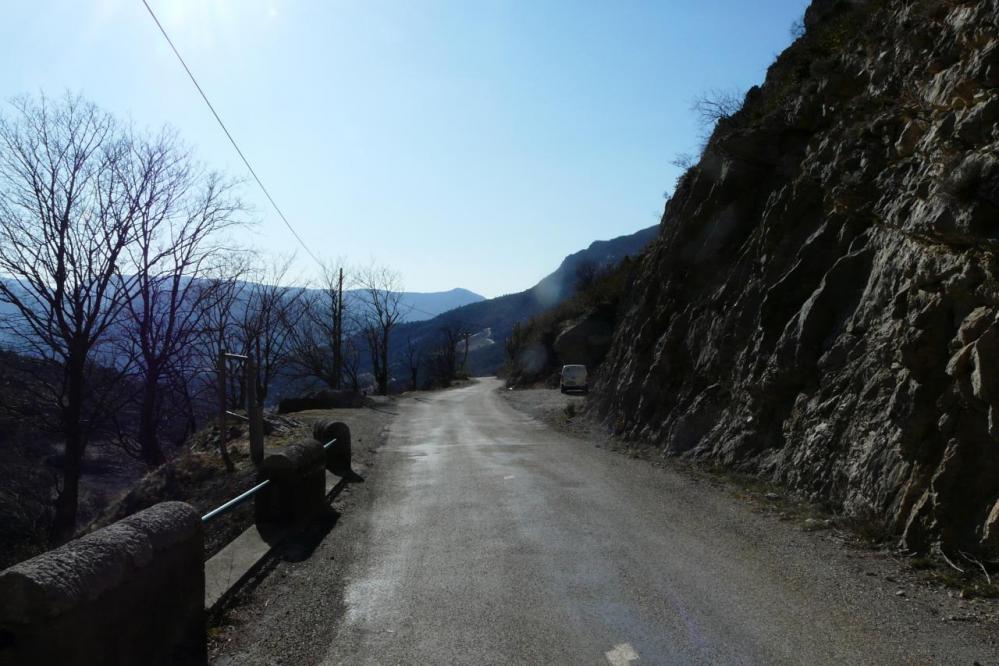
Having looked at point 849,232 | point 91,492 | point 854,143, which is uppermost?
point 854,143

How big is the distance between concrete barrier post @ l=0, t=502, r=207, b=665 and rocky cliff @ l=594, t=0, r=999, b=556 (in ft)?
19.0

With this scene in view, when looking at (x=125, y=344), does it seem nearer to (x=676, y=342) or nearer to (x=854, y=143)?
(x=676, y=342)

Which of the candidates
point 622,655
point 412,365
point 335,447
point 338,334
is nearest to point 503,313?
point 412,365

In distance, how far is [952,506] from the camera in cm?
631

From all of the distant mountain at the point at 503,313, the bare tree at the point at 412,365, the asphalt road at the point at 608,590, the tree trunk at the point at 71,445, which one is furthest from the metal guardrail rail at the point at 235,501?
the distant mountain at the point at 503,313

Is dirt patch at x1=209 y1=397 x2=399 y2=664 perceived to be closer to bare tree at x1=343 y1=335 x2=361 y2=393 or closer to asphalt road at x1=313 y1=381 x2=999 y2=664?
asphalt road at x1=313 y1=381 x2=999 y2=664

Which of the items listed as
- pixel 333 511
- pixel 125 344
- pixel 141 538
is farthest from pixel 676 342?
pixel 125 344

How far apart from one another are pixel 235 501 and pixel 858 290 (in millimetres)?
8270

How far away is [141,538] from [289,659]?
4.26 ft

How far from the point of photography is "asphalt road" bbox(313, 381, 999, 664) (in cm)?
464

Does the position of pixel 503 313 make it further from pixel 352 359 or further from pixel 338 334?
pixel 338 334

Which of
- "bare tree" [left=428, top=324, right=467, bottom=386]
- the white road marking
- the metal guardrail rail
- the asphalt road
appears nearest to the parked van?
the metal guardrail rail

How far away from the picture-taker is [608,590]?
5.87m

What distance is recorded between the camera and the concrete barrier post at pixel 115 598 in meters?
3.10
